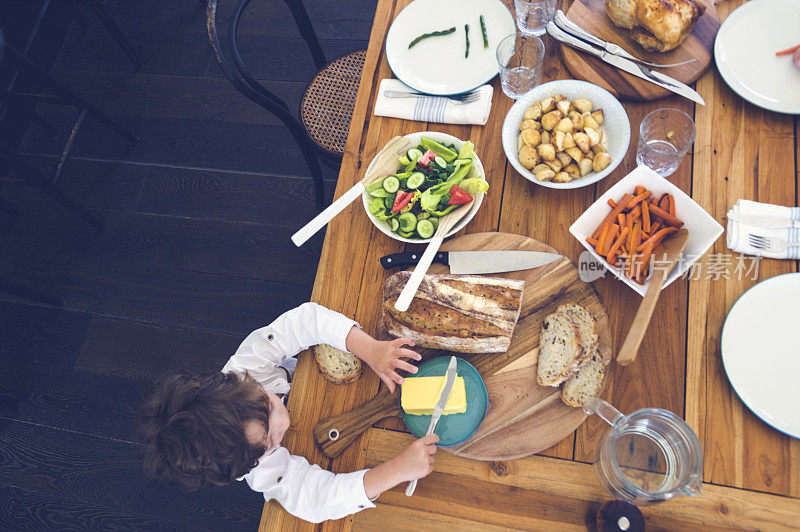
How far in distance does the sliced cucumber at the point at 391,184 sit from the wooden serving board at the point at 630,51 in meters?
0.64

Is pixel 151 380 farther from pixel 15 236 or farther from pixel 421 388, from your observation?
pixel 421 388

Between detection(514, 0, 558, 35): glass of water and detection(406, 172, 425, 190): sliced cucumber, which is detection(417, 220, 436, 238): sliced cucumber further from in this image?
detection(514, 0, 558, 35): glass of water

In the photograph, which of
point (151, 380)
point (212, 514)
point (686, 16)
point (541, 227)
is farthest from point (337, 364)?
point (151, 380)

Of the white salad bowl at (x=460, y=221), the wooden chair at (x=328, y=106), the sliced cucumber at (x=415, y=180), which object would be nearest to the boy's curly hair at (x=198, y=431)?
the white salad bowl at (x=460, y=221)

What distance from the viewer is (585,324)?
4.23 ft

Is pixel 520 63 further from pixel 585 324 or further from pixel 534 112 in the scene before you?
pixel 585 324

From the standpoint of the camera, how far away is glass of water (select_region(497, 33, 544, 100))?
1439 millimetres

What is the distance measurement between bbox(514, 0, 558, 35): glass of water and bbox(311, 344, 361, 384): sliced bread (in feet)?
3.64

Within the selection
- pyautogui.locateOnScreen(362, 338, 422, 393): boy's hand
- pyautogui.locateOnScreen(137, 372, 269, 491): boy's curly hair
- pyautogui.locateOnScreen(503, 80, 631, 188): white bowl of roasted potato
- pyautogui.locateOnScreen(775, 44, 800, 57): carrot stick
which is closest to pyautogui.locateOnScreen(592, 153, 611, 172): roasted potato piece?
pyautogui.locateOnScreen(503, 80, 631, 188): white bowl of roasted potato

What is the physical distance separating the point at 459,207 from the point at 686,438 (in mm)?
776

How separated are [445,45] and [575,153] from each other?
0.55 m

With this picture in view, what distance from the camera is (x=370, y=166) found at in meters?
1.44

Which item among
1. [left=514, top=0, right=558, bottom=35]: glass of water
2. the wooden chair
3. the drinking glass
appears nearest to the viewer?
the drinking glass

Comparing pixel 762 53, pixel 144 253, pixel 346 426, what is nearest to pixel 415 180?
pixel 346 426
